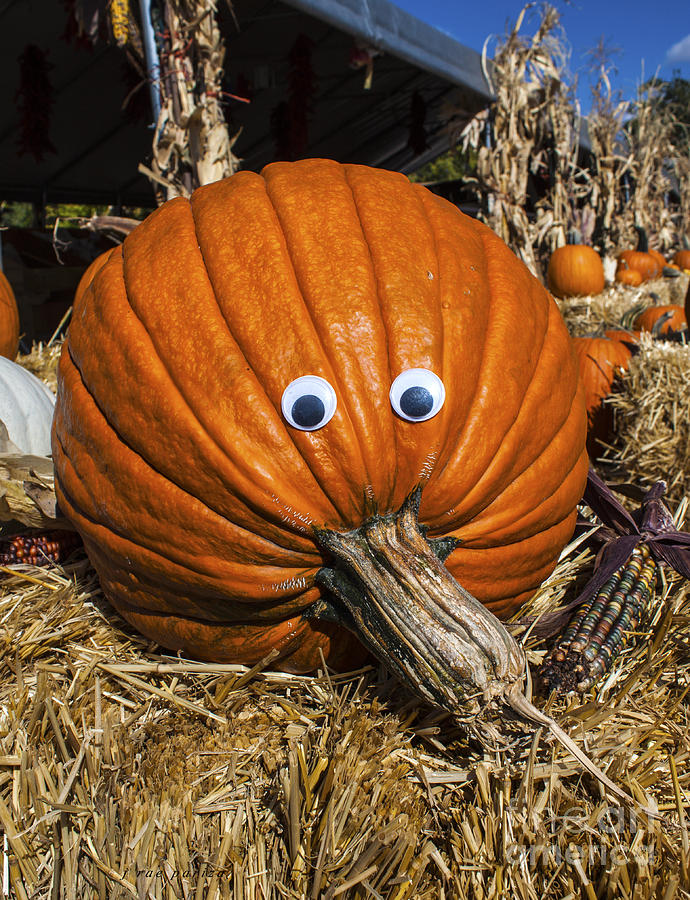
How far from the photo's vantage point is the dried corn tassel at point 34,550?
2.10 m

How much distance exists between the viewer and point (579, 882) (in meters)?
1.07

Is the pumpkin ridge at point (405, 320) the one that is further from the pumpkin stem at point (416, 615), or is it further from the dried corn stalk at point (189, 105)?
the dried corn stalk at point (189, 105)

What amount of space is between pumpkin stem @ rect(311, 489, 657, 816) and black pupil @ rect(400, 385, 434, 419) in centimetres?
18

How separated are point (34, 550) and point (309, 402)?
4.46ft

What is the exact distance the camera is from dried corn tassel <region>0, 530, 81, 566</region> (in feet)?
6.88

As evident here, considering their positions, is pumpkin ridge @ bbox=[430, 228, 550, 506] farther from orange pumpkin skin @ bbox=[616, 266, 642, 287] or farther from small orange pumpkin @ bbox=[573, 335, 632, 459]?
orange pumpkin skin @ bbox=[616, 266, 642, 287]

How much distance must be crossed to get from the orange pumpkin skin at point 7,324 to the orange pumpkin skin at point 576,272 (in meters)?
7.11

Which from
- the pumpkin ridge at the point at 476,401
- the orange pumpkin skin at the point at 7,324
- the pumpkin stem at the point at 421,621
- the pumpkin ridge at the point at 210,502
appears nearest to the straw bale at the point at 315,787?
the pumpkin stem at the point at 421,621

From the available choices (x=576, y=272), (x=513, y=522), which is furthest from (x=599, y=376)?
(x=576, y=272)

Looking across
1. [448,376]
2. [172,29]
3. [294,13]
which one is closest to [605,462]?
[448,376]

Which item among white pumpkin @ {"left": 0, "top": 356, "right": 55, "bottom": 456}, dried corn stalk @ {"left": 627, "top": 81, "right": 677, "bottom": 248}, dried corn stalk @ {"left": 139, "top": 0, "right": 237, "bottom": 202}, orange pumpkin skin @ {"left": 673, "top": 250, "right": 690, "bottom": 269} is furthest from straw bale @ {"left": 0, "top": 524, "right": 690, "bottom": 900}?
orange pumpkin skin @ {"left": 673, "top": 250, "right": 690, "bottom": 269}

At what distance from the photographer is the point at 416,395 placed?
1301 millimetres

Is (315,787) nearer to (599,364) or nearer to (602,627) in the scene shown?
(602,627)

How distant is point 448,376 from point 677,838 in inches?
38.6
